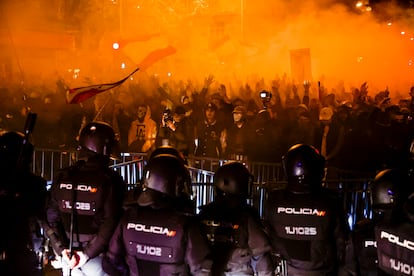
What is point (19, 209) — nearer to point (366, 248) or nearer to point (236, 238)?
point (236, 238)

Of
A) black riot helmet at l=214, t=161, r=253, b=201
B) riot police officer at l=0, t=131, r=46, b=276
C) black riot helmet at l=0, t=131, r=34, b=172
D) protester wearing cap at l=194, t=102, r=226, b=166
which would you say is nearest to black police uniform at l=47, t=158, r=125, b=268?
riot police officer at l=0, t=131, r=46, b=276

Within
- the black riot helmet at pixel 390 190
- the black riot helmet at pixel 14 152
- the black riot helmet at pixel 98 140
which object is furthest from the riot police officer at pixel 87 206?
the black riot helmet at pixel 390 190

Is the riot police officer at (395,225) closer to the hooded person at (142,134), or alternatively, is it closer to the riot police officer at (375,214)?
the riot police officer at (375,214)

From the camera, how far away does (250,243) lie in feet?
12.2

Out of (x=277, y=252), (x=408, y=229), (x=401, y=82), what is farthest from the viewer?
(x=401, y=82)

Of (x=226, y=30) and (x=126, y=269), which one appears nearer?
(x=126, y=269)

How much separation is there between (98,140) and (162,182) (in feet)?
3.57

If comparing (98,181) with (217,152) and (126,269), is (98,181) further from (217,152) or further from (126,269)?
(217,152)

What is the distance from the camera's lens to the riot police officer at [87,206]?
3953mm

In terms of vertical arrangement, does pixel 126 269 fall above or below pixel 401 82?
below

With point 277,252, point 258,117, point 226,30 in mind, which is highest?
point 226,30

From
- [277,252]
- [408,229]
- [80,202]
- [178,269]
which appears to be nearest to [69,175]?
[80,202]

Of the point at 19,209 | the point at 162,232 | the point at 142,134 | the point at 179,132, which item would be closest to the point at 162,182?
the point at 162,232

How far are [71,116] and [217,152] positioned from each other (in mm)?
3658
